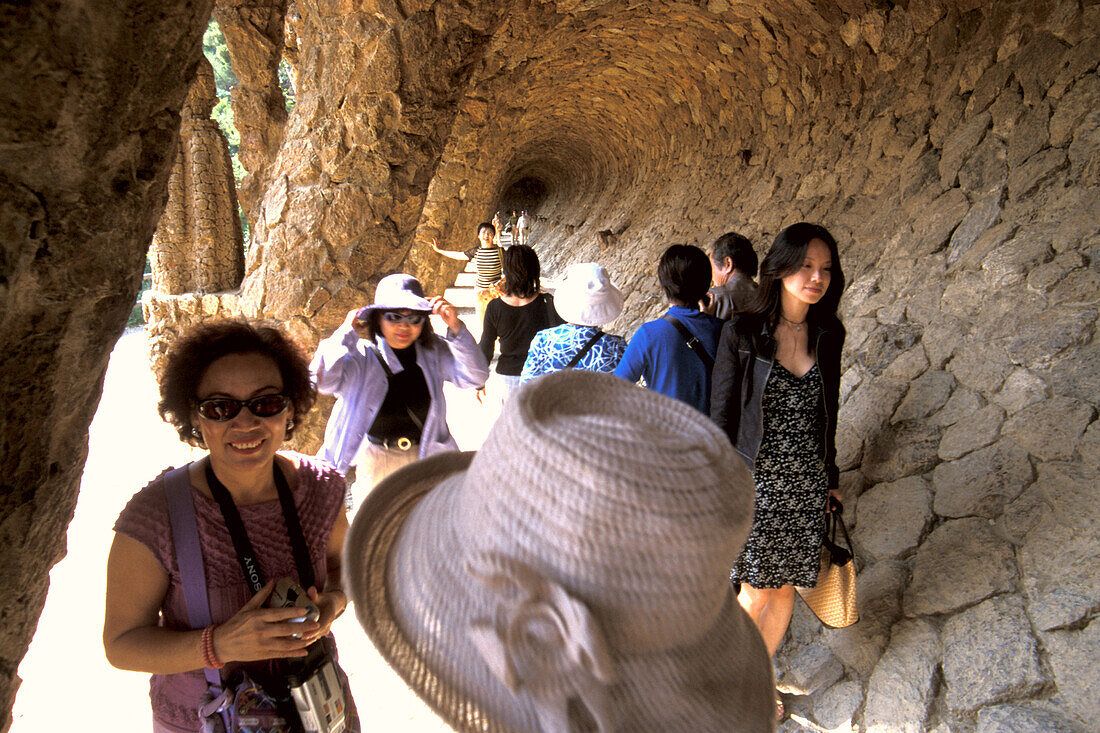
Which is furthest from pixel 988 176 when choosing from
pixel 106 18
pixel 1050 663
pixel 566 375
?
pixel 106 18

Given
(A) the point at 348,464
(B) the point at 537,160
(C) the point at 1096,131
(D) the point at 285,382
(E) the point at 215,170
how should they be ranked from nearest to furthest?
(D) the point at 285,382 → (A) the point at 348,464 → (C) the point at 1096,131 → (E) the point at 215,170 → (B) the point at 537,160

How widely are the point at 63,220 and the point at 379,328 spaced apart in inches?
70.8

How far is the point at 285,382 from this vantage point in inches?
64.3

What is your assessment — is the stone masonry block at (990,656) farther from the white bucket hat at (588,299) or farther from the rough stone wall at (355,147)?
the rough stone wall at (355,147)

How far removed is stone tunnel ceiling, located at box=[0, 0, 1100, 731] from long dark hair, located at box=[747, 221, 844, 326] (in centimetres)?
103

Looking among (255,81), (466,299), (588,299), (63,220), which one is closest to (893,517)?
(588,299)

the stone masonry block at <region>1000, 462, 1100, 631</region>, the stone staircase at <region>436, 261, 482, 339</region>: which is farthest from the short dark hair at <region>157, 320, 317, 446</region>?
the stone staircase at <region>436, 261, 482, 339</region>

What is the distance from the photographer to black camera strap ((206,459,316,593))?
138 centimetres

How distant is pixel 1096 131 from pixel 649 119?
7.15 metres

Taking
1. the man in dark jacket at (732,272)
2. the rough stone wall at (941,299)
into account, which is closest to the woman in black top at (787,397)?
the rough stone wall at (941,299)

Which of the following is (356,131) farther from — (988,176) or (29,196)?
(988,176)

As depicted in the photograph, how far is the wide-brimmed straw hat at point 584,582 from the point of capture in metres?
0.67

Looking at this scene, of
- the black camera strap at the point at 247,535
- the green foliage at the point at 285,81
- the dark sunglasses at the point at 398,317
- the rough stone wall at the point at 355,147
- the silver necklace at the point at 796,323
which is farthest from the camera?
the green foliage at the point at 285,81

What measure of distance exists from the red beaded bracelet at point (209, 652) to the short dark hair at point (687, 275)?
1911 mm
